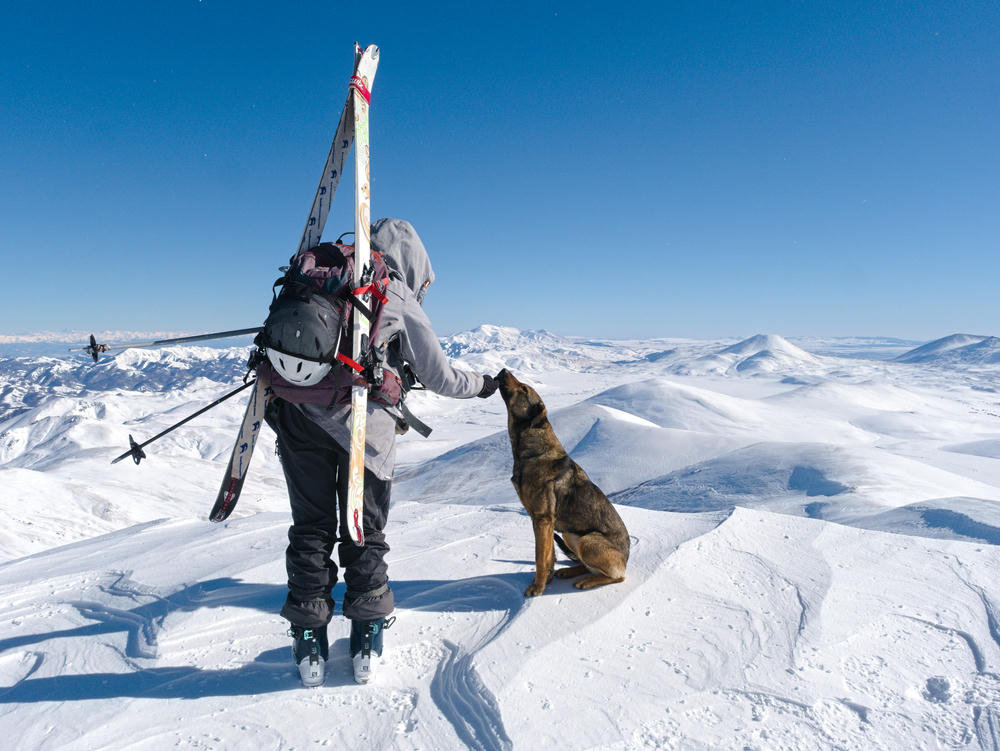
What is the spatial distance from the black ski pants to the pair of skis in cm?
19

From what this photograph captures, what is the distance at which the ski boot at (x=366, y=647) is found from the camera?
2588 millimetres

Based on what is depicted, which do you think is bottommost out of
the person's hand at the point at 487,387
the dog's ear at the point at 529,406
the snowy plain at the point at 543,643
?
the snowy plain at the point at 543,643

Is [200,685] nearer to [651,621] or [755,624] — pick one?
[651,621]

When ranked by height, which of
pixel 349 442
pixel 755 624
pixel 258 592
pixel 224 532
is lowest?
pixel 224 532

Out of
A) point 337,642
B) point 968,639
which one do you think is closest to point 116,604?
point 337,642

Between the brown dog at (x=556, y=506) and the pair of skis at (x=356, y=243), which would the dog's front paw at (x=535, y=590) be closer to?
the brown dog at (x=556, y=506)

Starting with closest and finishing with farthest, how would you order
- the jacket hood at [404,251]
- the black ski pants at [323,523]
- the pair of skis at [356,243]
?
the pair of skis at [356,243] < the black ski pants at [323,523] < the jacket hood at [404,251]

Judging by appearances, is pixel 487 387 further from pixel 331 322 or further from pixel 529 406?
pixel 331 322

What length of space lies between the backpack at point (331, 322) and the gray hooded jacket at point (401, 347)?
0.30 ft

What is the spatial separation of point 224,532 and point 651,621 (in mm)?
5463

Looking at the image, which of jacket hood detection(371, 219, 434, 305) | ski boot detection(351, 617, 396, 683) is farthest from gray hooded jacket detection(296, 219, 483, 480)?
ski boot detection(351, 617, 396, 683)

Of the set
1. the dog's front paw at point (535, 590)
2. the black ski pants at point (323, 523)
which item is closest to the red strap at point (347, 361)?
the black ski pants at point (323, 523)

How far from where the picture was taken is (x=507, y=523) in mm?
5242

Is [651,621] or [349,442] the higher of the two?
[349,442]
